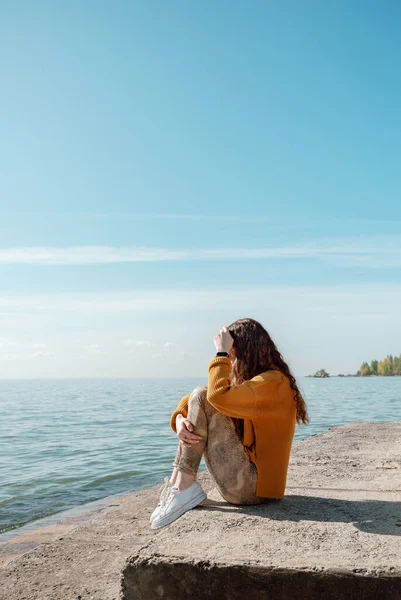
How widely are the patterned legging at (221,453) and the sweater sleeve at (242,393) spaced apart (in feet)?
0.52

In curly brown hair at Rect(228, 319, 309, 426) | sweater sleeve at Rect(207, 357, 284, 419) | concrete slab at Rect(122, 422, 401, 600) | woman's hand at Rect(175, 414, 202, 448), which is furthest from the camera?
curly brown hair at Rect(228, 319, 309, 426)

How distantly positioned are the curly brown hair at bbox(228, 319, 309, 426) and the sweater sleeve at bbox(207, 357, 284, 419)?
14cm

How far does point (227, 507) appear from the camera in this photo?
4.04 meters

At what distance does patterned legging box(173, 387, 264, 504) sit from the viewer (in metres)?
4.05

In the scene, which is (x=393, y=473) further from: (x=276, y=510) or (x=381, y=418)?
(x=381, y=418)

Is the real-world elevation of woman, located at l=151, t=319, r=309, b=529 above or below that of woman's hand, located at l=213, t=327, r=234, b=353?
below

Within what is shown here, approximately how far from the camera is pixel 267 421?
13.3 feet

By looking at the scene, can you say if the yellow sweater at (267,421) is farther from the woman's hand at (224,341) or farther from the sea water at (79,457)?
the sea water at (79,457)

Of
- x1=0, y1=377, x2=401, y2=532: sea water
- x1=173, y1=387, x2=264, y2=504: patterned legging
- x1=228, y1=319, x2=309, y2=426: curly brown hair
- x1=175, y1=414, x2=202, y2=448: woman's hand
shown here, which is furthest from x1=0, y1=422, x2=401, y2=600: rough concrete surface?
x1=0, y1=377, x2=401, y2=532: sea water

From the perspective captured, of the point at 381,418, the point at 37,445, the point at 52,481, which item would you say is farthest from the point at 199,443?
the point at 381,418

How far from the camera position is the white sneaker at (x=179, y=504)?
405 cm

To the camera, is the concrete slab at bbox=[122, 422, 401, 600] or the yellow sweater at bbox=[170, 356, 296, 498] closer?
the concrete slab at bbox=[122, 422, 401, 600]

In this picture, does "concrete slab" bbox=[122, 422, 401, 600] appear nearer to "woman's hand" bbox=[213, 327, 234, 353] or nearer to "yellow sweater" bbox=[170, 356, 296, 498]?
"yellow sweater" bbox=[170, 356, 296, 498]

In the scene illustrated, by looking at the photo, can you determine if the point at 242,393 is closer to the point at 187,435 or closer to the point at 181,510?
the point at 187,435
